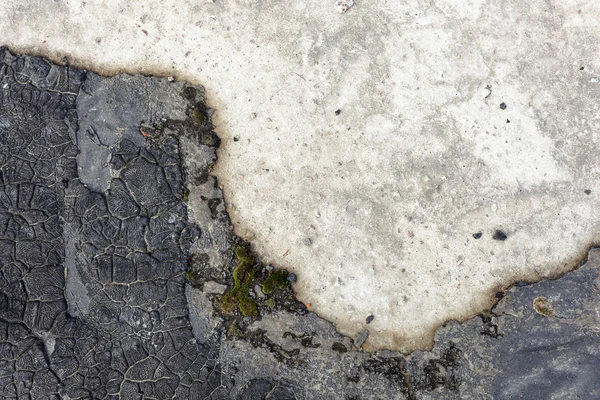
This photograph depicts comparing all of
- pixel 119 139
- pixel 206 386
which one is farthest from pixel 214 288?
pixel 119 139

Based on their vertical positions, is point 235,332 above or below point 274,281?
below

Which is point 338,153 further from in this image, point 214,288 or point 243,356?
point 243,356

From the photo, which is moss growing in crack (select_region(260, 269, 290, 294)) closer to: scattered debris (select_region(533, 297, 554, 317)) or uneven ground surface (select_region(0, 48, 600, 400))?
uneven ground surface (select_region(0, 48, 600, 400))

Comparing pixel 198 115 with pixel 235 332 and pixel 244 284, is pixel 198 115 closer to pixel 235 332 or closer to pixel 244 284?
pixel 244 284

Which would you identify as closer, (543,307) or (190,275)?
(543,307)

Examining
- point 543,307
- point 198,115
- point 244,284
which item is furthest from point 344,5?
point 543,307

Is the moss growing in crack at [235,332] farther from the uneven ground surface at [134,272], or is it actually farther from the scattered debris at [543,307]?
the scattered debris at [543,307]
